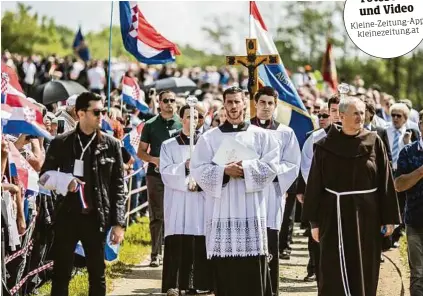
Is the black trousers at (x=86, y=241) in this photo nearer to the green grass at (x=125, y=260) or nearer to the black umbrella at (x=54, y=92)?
Answer: the green grass at (x=125, y=260)

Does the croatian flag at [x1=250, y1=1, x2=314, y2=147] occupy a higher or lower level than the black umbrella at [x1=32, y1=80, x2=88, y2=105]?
lower

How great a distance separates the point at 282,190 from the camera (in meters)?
10.8

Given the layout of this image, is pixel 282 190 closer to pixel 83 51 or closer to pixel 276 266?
pixel 276 266

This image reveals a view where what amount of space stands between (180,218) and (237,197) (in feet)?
7.01

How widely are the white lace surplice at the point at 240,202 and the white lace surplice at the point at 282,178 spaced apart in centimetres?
80

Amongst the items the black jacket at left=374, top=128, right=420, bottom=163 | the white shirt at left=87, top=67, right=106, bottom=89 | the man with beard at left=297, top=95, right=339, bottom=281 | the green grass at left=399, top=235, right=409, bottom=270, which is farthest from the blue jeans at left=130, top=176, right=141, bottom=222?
the white shirt at left=87, top=67, right=106, bottom=89

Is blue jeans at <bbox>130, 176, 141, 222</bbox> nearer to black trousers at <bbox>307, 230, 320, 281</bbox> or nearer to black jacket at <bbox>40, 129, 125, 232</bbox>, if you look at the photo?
black trousers at <bbox>307, 230, 320, 281</bbox>

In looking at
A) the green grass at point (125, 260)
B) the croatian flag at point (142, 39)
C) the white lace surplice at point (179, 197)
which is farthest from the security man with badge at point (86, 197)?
the croatian flag at point (142, 39)

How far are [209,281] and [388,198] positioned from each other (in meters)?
2.74

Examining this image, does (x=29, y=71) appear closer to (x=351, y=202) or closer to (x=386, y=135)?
(x=386, y=135)

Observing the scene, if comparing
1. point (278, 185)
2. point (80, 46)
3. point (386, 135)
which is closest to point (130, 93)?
point (386, 135)

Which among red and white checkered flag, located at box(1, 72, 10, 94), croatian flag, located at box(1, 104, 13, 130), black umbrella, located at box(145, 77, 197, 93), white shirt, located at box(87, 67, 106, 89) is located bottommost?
croatian flag, located at box(1, 104, 13, 130)

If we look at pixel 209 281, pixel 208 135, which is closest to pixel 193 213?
pixel 209 281

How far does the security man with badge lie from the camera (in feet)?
30.9
